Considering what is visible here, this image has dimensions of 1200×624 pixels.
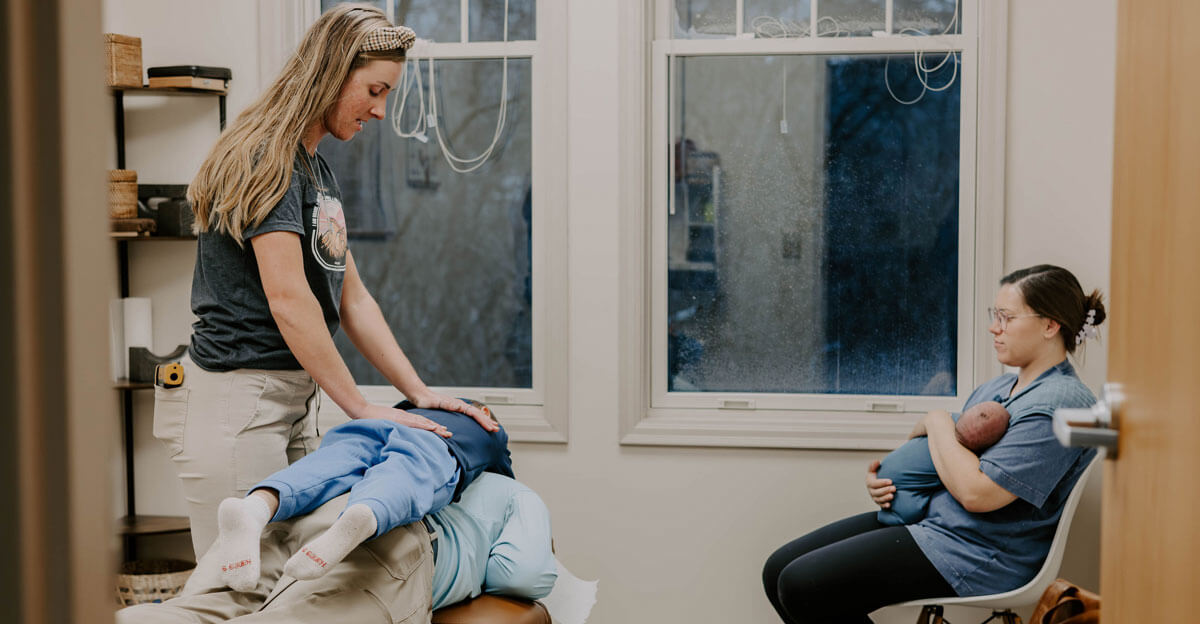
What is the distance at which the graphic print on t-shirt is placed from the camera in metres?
2.15

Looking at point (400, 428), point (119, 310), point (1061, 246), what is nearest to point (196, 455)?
point (400, 428)

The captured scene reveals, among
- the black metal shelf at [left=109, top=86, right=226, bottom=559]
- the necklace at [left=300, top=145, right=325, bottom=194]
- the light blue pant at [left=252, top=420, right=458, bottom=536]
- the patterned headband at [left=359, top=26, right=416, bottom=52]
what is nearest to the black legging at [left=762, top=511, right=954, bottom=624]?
the light blue pant at [left=252, top=420, right=458, bottom=536]

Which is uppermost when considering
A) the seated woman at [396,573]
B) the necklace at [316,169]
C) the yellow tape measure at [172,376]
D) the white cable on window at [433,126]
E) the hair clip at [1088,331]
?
the white cable on window at [433,126]

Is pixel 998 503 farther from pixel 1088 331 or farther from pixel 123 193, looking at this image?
pixel 123 193

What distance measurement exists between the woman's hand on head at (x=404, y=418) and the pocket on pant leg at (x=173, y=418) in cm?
35

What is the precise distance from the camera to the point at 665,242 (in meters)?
3.20

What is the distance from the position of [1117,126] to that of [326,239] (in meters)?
1.62

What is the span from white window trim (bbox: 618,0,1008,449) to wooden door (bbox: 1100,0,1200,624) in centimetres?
208

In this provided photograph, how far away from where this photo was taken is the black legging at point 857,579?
2348 millimetres

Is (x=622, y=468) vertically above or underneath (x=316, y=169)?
underneath

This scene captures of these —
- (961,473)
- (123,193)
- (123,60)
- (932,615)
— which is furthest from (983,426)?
(123,60)

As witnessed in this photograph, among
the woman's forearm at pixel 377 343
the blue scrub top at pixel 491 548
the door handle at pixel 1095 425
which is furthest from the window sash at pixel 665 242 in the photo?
the door handle at pixel 1095 425

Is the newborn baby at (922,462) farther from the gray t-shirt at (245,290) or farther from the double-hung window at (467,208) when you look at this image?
the gray t-shirt at (245,290)

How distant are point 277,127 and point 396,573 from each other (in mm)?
968
